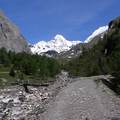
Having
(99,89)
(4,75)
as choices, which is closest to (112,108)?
(99,89)

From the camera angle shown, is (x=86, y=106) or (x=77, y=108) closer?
(x=77, y=108)

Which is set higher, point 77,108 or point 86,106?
point 86,106

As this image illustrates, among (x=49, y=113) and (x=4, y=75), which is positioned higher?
(x=4, y=75)

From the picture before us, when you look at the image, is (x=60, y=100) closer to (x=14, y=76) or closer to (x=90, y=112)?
(x=90, y=112)

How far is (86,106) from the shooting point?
43125 millimetres

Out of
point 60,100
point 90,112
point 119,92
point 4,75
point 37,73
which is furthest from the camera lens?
point 37,73

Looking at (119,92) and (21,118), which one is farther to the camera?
(119,92)

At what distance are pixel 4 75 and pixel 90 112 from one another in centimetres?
13260

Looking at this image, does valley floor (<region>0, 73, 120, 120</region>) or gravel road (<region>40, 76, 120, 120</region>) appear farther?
valley floor (<region>0, 73, 120, 120</region>)

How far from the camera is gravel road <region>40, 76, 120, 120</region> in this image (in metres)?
37.1

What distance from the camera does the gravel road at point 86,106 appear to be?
1461 inches

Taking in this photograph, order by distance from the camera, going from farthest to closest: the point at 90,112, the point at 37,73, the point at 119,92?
the point at 37,73 < the point at 119,92 < the point at 90,112

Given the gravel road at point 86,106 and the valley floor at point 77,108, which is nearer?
the gravel road at point 86,106

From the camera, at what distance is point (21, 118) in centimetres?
4344
